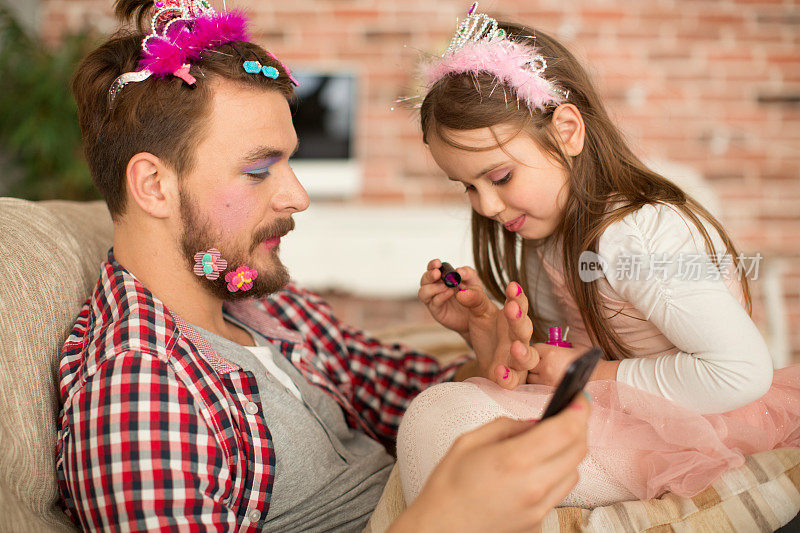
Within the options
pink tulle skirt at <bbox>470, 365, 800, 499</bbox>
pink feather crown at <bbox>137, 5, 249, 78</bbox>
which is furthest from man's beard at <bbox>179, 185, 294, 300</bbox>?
pink tulle skirt at <bbox>470, 365, 800, 499</bbox>

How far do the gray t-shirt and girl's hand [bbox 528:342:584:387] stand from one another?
0.37m

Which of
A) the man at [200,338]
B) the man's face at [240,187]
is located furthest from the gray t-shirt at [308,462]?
the man's face at [240,187]

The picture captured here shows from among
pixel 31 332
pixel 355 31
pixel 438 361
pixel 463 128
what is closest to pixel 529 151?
pixel 463 128

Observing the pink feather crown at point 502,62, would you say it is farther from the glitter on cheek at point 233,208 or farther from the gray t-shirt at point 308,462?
the gray t-shirt at point 308,462

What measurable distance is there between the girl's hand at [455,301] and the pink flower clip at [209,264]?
429 millimetres

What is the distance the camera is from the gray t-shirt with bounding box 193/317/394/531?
1120 mm

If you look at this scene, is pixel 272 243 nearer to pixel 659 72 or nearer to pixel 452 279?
pixel 452 279

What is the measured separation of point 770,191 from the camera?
12.9 ft

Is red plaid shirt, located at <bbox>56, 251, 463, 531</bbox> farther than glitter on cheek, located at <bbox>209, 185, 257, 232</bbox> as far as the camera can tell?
No

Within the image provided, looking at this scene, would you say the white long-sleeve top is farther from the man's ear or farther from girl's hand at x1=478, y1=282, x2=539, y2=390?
the man's ear

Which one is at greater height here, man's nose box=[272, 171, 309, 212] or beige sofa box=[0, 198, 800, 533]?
man's nose box=[272, 171, 309, 212]

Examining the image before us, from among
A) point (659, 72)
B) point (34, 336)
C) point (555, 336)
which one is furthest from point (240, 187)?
point (659, 72)

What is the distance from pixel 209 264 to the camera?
120cm

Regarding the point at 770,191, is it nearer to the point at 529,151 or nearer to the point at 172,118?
the point at 529,151
